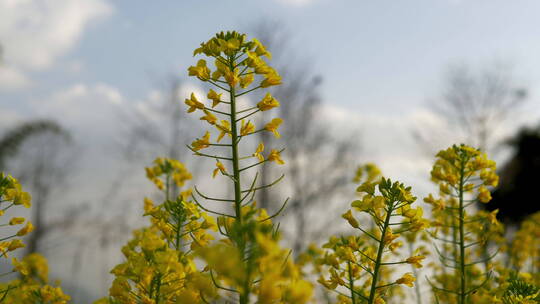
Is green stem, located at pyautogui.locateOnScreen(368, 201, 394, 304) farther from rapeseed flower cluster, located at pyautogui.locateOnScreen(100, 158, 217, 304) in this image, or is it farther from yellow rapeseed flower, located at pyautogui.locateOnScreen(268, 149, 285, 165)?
rapeseed flower cluster, located at pyautogui.locateOnScreen(100, 158, 217, 304)

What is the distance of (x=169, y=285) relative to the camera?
81.0 inches

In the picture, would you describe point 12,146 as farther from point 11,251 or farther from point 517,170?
point 517,170

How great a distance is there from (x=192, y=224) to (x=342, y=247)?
837 millimetres

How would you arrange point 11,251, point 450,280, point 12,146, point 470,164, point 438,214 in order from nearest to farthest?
point 11,251, point 470,164, point 438,214, point 450,280, point 12,146

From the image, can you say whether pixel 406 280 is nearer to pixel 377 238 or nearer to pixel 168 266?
pixel 377 238

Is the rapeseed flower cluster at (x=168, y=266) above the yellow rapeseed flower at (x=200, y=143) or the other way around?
the other way around

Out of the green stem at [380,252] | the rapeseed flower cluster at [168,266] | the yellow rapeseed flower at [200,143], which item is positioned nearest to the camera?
the rapeseed flower cluster at [168,266]

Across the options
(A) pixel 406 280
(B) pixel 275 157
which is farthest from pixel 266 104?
(A) pixel 406 280

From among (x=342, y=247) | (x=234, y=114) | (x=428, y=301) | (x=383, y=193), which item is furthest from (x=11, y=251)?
(x=428, y=301)

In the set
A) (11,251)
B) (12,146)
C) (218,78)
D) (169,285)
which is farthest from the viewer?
(12,146)

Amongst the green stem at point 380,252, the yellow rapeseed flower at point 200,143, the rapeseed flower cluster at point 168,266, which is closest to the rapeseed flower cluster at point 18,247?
the rapeseed flower cluster at point 168,266

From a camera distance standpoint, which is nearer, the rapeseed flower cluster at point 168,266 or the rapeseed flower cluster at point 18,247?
the rapeseed flower cluster at point 168,266

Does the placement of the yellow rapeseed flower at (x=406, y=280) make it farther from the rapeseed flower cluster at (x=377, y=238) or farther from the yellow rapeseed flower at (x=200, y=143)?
the yellow rapeseed flower at (x=200, y=143)

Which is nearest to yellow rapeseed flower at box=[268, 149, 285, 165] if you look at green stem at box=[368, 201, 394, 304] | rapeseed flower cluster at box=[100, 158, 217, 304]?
rapeseed flower cluster at box=[100, 158, 217, 304]
